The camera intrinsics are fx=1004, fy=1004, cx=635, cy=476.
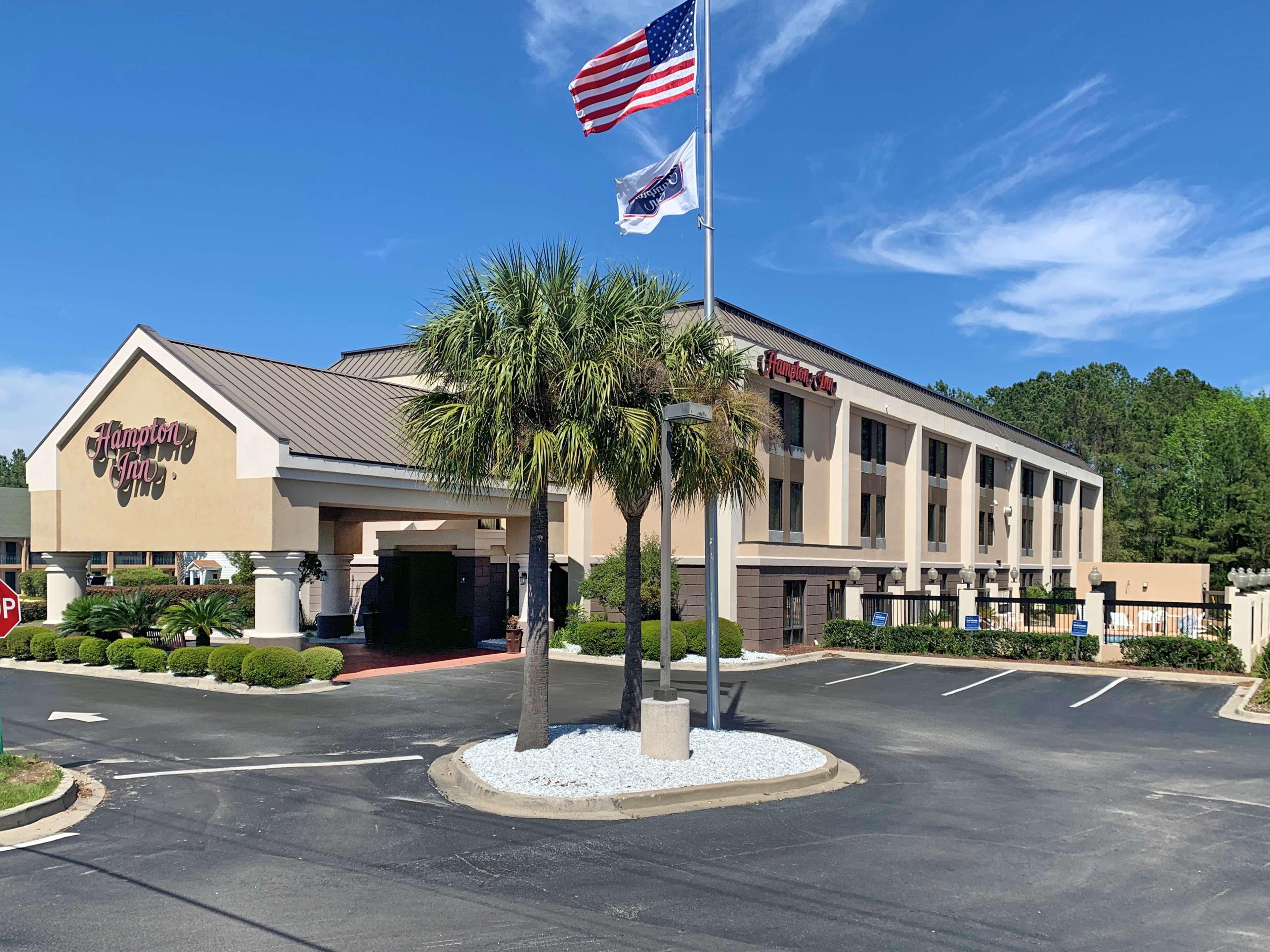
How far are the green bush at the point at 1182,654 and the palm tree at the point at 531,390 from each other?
21.2 meters

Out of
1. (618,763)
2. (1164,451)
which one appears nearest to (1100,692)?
(618,763)

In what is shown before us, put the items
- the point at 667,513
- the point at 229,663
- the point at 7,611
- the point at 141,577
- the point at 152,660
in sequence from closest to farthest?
1. the point at 7,611
2. the point at 667,513
3. the point at 229,663
4. the point at 152,660
5. the point at 141,577

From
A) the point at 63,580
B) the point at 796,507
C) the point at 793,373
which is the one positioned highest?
the point at 793,373

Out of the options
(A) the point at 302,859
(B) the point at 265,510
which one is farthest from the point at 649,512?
(A) the point at 302,859

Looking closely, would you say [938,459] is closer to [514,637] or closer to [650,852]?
[514,637]

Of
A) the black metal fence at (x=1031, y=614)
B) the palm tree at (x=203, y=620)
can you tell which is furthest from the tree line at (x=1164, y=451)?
the palm tree at (x=203, y=620)

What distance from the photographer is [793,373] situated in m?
34.0

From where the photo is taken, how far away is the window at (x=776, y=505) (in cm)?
3456

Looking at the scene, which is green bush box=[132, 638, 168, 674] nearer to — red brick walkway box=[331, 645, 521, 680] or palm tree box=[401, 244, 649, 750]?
red brick walkway box=[331, 645, 521, 680]

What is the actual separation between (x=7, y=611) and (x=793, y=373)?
83.2ft

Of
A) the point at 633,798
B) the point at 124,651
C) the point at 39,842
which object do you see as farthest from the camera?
the point at 124,651

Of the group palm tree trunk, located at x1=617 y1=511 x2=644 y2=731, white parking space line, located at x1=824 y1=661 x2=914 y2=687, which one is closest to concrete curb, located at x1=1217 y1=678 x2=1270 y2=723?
white parking space line, located at x1=824 y1=661 x2=914 y2=687

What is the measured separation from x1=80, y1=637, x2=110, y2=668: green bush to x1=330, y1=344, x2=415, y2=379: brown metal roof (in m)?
16.9

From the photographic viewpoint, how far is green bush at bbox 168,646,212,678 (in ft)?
76.8
